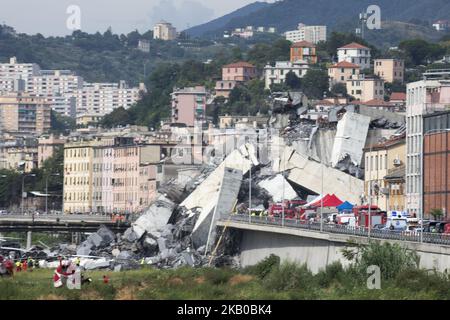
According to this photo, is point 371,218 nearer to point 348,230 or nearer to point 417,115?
point 348,230

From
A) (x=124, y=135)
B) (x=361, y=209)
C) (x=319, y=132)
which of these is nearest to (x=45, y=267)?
(x=361, y=209)

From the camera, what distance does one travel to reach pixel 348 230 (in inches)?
3327

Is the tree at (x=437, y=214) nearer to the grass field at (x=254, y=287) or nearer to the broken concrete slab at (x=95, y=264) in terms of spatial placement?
the grass field at (x=254, y=287)

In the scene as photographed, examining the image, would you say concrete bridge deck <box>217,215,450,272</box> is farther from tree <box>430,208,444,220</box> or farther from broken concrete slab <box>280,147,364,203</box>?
broken concrete slab <box>280,147,364,203</box>

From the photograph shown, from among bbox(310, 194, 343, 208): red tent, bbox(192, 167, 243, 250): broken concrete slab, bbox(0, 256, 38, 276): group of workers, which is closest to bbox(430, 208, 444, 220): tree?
bbox(310, 194, 343, 208): red tent

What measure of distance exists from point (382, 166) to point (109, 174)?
68.6 meters

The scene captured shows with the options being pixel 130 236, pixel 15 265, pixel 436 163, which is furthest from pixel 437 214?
pixel 130 236

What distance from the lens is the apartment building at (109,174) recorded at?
174375mm

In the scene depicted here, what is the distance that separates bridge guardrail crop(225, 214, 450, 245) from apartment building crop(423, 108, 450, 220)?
22.9ft

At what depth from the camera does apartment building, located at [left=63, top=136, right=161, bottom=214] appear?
174 m

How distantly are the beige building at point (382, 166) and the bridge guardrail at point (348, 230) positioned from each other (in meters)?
9.47

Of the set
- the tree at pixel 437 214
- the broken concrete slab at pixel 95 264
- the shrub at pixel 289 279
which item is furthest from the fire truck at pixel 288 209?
the shrub at pixel 289 279
